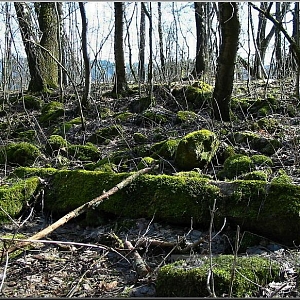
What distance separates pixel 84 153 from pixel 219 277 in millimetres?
4694

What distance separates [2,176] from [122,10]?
300 inches

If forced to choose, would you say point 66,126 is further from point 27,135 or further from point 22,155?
point 22,155

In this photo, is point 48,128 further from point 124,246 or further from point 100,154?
point 124,246

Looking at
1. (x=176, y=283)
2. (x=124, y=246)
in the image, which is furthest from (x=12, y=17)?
(x=176, y=283)

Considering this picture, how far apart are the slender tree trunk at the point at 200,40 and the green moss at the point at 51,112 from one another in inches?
197

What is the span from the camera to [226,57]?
7.89 m

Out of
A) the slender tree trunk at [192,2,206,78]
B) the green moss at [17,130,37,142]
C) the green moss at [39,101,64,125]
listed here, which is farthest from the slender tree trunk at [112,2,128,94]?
the green moss at [17,130,37,142]

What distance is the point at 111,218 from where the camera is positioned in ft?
15.3

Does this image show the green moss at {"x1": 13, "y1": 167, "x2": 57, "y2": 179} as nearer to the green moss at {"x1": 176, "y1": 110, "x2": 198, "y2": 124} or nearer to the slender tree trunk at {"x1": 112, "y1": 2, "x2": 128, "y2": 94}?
the green moss at {"x1": 176, "y1": 110, "x2": 198, "y2": 124}

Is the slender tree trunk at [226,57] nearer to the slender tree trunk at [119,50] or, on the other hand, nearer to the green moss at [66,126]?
the green moss at [66,126]

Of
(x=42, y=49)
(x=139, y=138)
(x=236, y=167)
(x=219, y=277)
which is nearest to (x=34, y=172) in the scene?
(x=139, y=138)

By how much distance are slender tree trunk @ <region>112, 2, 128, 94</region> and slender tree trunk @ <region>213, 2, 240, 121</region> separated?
171 inches

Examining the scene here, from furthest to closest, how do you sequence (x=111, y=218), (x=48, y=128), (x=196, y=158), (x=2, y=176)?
(x=48, y=128) → (x=2, y=176) → (x=196, y=158) → (x=111, y=218)

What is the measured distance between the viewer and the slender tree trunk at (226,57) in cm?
761
